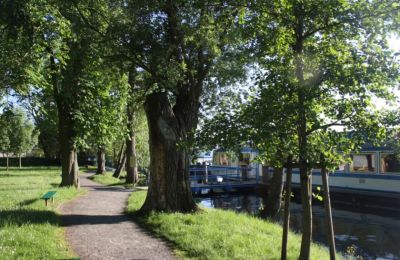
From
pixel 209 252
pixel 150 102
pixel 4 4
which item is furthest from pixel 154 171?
pixel 4 4

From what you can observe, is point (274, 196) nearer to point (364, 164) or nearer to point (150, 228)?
point (150, 228)

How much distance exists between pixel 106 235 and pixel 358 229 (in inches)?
499

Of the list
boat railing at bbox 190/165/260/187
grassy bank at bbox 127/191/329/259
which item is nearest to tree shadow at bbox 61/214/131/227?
grassy bank at bbox 127/191/329/259

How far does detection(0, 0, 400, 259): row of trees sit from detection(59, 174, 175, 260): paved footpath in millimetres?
1533

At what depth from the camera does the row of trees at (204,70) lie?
6.44m

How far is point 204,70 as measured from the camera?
46.5 feet

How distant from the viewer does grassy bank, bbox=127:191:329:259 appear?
8.37 meters

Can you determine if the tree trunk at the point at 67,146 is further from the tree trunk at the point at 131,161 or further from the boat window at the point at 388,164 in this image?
the boat window at the point at 388,164

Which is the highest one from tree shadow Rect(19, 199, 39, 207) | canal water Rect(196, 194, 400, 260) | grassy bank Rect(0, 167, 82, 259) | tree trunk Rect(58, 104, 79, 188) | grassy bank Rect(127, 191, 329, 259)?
tree trunk Rect(58, 104, 79, 188)

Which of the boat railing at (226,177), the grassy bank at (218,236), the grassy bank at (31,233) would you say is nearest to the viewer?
the grassy bank at (31,233)

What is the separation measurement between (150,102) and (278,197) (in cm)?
618

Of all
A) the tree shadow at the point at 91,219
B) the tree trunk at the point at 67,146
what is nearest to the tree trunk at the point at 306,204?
the tree shadow at the point at 91,219

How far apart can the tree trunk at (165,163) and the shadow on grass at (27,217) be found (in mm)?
2791

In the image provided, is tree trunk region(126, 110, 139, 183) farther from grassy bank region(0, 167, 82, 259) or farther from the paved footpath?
grassy bank region(0, 167, 82, 259)
